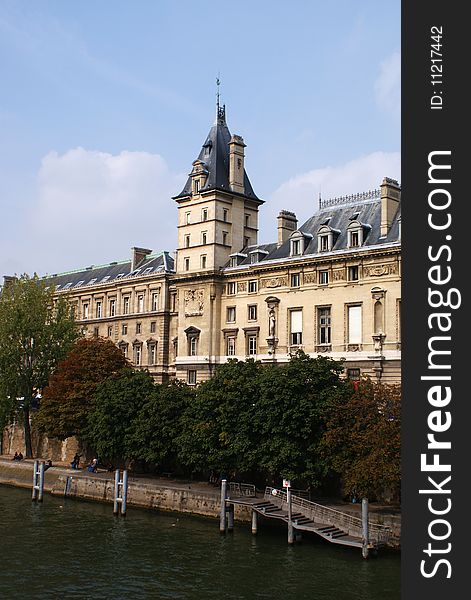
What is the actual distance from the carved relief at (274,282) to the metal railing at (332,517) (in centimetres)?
2317

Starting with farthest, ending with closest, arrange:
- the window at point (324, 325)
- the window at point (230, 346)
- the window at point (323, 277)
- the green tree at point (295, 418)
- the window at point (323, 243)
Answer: the window at point (230, 346)
the window at point (323, 243)
the window at point (323, 277)
the window at point (324, 325)
the green tree at point (295, 418)

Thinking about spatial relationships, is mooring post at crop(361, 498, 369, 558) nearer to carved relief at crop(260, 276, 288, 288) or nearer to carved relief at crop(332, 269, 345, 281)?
carved relief at crop(332, 269, 345, 281)

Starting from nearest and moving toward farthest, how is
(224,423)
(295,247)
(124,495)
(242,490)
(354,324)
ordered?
(242,490) → (224,423) → (124,495) → (354,324) → (295,247)

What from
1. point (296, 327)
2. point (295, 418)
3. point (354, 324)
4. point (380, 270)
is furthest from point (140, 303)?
point (295, 418)

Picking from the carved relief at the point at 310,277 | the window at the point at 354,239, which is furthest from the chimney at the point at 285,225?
the window at the point at 354,239

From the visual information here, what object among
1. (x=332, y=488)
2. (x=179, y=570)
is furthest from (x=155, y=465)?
(x=179, y=570)

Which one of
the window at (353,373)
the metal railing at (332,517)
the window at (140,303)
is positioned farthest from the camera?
the window at (140,303)

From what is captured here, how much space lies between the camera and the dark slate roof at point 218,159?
7325 cm

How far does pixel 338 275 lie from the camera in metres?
61.5

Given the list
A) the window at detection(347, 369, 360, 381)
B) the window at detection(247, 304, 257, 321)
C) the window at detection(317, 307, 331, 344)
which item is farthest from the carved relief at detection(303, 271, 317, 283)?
the window at detection(347, 369, 360, 381)

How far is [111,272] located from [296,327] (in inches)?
1495

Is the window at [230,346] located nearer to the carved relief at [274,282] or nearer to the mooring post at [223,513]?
the carved relief at [274,282]

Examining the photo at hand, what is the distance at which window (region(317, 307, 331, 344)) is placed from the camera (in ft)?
203

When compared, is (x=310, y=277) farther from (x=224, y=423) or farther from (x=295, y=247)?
(x=224, y=423)
